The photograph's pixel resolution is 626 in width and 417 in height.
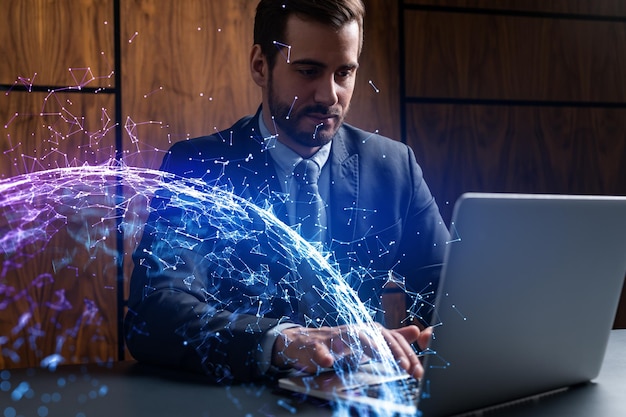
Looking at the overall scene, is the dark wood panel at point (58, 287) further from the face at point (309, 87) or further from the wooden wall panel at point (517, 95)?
the wooden wall panel at point (517, 95)

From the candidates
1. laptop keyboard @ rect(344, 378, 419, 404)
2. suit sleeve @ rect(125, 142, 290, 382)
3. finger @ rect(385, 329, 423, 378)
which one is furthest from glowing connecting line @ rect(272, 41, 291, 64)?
laptop keyboard @ rect(344, 378, 419, 404)

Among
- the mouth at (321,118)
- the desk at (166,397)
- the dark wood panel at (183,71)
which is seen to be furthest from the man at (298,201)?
the desk at (166,397)

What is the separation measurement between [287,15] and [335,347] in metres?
1.36

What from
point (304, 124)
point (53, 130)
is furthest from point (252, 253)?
point (53, 130)

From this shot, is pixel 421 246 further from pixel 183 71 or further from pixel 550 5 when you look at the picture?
pixel 550 5

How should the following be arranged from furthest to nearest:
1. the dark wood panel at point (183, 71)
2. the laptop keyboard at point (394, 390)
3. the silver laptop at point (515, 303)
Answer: the dark wood panel at point (183, 71)
the laptop keyboard at point (394, 390)
the silver laptop at point (515, 303)

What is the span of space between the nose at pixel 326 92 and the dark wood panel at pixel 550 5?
85 centimetres

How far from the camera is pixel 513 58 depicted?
2.96 m

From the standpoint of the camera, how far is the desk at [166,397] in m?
0.99

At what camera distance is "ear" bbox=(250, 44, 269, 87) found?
2.39 meters

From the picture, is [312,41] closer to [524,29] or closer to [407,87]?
[407,87]

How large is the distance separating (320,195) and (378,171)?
0.76ft

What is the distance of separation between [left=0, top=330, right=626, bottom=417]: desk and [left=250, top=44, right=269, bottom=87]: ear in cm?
134

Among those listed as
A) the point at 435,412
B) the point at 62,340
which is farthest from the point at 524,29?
the point at 435,412
